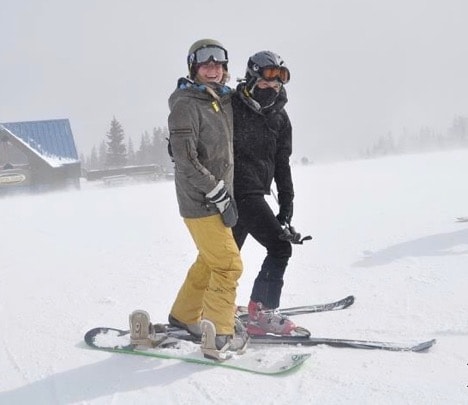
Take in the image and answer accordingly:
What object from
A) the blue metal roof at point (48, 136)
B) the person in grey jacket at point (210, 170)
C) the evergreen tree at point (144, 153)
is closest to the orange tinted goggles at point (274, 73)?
the person in grey jacket at point (210, 170)

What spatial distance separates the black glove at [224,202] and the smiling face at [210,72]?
797 mm

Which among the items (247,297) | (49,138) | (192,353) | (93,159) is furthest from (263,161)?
(93,159)

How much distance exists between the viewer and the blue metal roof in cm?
2831

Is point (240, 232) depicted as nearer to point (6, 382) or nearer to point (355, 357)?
point (355, 357)

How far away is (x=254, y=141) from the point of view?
3.96 meters

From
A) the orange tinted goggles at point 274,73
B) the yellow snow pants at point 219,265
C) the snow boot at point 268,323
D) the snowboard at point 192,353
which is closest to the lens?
the snowboard at point 192,353

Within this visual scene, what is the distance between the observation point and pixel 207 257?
3.71m

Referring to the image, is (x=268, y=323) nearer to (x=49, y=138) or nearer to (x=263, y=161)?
(x=263, y=161)

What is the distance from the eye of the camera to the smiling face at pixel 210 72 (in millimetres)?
3734

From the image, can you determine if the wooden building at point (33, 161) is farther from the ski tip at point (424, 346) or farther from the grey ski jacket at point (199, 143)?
the ski tip at point (424, 346)

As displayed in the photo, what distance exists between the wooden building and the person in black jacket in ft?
82.5

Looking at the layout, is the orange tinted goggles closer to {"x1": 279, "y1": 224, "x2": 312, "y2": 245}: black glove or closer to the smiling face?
the smiling face

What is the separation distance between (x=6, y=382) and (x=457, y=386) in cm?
285

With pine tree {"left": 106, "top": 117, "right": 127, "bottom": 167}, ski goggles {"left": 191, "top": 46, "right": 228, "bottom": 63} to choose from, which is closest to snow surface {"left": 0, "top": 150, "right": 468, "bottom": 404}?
ski goggles {"left": 191, "top": 46, "right": 228, "bottom": 63}
